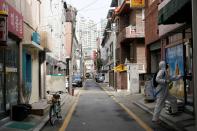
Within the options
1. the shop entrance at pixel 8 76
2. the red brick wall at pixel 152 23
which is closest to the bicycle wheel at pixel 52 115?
the shop entrance at pixel 8 76

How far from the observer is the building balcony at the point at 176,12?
42.4 ft

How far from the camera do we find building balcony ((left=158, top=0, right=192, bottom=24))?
12.9m

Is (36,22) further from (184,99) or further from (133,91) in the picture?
(133,91)

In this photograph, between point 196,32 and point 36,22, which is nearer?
point 196,32

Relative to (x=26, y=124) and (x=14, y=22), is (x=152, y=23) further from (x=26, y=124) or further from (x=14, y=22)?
(x=26, y=124)

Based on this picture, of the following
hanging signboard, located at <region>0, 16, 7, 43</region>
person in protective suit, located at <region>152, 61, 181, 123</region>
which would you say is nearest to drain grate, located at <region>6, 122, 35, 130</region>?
hanging signboard, located at <region>0, 16, 7, 43</region>

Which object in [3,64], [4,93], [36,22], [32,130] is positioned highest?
[36,22]

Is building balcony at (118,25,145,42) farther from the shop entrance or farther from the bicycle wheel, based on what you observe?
the bicycle wheel

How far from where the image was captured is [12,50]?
17781 mm

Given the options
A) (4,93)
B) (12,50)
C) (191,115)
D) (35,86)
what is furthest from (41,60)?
(191,115)

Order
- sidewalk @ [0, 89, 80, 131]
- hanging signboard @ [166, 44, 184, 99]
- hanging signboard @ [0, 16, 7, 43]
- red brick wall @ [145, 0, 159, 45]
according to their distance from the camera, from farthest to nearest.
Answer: red brick wall @ [145, 0, 159, 45]
hanging signboard @ [166, 44, 184, 99]
sidewalk @ [0, 89, 80, 131]
hanging signboard @ [0, 16, 7, 43]

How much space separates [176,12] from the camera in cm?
1375

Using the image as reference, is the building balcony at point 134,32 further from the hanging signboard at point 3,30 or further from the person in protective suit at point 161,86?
the hanging signboard at point 3,30

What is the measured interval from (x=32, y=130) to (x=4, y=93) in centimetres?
306
